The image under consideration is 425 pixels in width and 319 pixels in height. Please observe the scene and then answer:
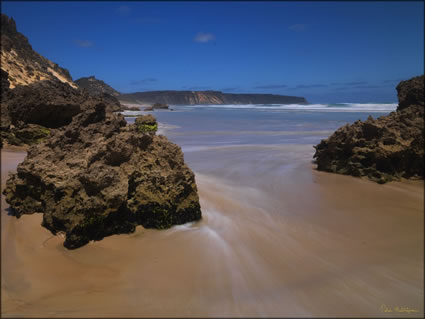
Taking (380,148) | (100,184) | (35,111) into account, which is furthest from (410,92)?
(35,111)

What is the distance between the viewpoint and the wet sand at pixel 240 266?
1491 mm

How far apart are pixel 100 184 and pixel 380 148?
3952mm

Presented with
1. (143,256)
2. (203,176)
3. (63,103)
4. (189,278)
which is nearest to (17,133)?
(63,103)

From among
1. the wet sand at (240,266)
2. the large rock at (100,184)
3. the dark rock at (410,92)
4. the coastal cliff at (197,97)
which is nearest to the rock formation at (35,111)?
the large rock at (100,184)

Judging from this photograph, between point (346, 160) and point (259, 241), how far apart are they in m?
3.04

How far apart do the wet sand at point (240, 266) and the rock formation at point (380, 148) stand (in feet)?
4.42

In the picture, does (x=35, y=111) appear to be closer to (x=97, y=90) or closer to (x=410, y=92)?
(x=410, y=92)

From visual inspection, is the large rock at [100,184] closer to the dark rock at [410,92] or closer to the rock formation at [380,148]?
the rock formation at [380,148]

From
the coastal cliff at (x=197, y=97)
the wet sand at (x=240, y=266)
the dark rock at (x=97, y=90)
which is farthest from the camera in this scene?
the coastal cliff at (x=197, y=97)

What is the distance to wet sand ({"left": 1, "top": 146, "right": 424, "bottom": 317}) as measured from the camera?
58.7 inches

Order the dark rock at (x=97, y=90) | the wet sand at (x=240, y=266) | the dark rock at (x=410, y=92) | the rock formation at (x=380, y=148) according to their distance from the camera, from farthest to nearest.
Answer: the dark rock at (x=97, y=90)
the dark rock at (x=410, y=92)
the rock formation at (x=380, y=148)
the wet sand at (x=240, y=266)

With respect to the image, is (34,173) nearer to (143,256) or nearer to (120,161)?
(120,161)

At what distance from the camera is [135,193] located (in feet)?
8.89

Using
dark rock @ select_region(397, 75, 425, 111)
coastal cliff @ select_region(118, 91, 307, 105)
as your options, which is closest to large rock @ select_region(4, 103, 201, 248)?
dark rock @ select_region(397, 75, 425, 111)
